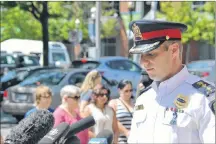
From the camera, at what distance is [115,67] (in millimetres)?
18859

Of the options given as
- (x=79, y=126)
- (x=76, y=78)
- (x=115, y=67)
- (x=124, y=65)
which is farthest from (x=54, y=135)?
(x=124, y=65)

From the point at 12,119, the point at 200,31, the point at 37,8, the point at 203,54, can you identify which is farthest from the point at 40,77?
the point at 203,54

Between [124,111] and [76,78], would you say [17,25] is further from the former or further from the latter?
[124,111]

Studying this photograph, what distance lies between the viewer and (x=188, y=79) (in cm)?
307

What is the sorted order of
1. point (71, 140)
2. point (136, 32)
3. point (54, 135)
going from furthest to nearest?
point (136, 32)
point (71, 140)
point (54, 135)

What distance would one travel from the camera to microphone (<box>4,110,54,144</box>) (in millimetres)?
1936

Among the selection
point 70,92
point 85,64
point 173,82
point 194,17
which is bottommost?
point 85,64

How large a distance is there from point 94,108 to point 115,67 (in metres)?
11.8

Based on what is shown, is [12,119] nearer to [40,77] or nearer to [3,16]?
[40,77]

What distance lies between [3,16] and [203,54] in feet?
98.4

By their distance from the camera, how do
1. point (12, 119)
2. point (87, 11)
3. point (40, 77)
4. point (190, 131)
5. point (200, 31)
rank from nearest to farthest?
point (190, 131), point (40, 77), point (12, 119), point (200, 31), point (87, 11)

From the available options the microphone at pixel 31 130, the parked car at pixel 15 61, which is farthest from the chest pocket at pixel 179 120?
the parked car at pixel 15 61

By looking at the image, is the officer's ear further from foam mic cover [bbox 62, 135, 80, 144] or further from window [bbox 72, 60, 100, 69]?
window [bbox 72, 60, 100, 69]

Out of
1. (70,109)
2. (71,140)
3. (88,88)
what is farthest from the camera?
(88,88)
